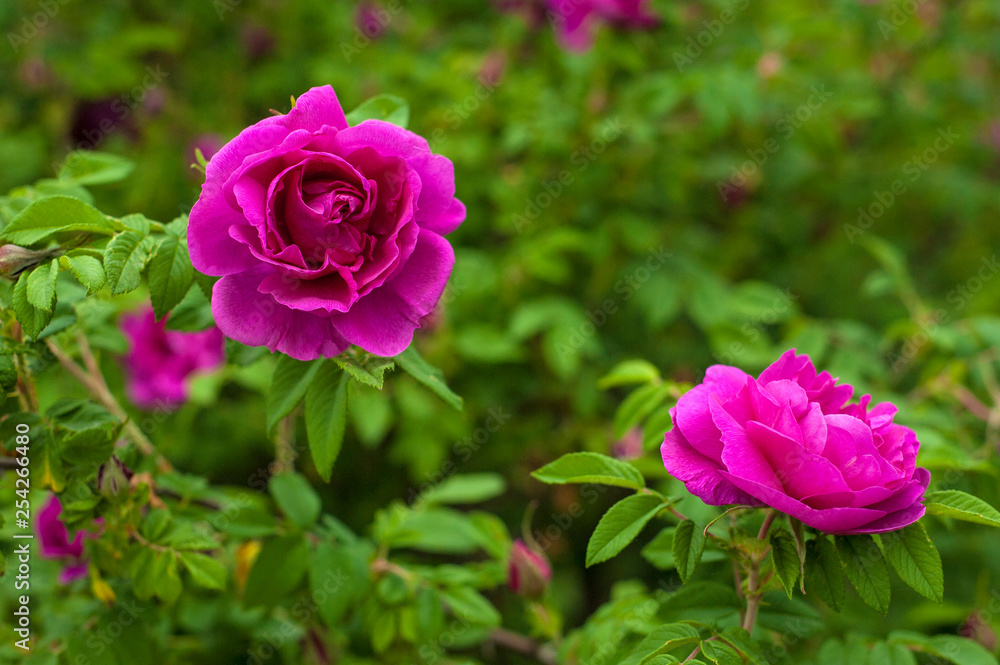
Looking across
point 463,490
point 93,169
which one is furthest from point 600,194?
point 93,169

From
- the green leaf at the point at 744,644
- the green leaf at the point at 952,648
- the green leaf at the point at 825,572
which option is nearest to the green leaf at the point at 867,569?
the green leaf at the point at 825,572

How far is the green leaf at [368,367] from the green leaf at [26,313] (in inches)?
11.7

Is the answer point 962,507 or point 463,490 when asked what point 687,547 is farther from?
point 463,490

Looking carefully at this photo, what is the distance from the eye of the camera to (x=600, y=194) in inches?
88.3

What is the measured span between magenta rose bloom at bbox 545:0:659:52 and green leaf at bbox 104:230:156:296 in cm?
147

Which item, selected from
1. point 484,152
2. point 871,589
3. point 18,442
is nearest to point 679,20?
point 484,152

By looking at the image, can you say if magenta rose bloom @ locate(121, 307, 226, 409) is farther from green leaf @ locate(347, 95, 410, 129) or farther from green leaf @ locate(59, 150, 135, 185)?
green leaf @ locate(347, 95, 410, 129)

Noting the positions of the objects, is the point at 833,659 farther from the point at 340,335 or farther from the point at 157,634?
the point at 157,634

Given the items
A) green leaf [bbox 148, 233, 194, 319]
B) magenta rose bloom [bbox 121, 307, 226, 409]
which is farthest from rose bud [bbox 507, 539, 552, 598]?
magenta rose bloom [bbox 121, 307, 226, 409]

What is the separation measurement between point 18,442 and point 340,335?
1.44 ft

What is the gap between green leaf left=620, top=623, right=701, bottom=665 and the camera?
83cm

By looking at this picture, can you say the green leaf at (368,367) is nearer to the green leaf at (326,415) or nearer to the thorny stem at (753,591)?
the green leaf at (326,415)

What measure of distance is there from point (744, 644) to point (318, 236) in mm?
630

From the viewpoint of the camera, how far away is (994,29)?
118 inches
